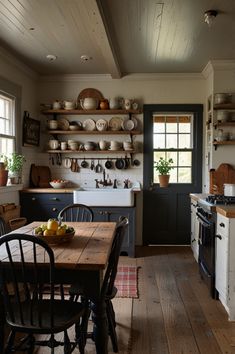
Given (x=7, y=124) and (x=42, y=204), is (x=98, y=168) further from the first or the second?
(x=7, y=124)

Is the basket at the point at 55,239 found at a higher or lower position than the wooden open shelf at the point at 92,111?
lower

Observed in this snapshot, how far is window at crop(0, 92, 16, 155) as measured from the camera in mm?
4074

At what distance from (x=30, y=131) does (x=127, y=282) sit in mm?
2556

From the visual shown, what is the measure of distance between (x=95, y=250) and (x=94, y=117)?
3306 mm

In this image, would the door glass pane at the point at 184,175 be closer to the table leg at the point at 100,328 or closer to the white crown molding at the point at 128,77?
the white crown molding at the point at 128,77

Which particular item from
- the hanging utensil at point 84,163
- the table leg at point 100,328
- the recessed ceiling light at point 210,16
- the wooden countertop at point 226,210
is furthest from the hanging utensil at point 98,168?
the table leg at point 100,328

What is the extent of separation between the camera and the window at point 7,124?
4.07m

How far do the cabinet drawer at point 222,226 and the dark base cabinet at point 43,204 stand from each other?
223 cm

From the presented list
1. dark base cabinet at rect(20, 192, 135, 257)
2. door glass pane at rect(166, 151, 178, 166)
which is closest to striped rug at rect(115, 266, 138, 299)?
dark base cabinet at rect(20, 192, 135, 257)

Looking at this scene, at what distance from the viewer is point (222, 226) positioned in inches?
109

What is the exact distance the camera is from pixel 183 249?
4.79 metres

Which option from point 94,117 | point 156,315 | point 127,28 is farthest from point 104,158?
point 156,315

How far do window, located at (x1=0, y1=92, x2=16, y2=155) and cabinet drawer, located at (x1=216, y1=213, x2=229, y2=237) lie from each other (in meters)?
2.71

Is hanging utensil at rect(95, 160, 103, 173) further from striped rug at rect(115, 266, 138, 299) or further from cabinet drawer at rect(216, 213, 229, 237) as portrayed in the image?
cabinet drawer at rect(216, 213, 229, 237)
